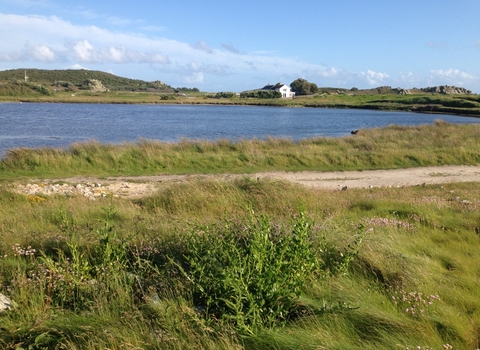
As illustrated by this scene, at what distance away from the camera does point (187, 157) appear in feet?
79.8

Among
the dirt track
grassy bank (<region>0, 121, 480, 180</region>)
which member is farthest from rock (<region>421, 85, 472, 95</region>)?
the dirt track

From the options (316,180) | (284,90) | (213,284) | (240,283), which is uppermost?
(284,90)

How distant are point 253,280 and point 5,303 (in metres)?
2.50

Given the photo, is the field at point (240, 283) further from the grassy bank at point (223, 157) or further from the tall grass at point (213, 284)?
the grassy bank at point (223, 157)

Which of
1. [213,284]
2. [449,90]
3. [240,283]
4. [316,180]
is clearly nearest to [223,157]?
[316,180]

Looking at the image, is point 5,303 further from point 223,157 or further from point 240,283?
point 223,157

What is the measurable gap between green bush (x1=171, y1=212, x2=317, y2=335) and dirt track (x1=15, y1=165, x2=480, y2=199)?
1096 cm

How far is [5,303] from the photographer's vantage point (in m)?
4.62

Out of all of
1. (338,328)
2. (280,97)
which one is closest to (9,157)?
(338,328)

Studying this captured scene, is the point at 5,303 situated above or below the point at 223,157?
above

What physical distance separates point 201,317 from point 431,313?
2.34 meters

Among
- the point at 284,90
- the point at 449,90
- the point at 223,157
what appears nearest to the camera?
the point at 223,157

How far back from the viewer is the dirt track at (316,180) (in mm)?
16875

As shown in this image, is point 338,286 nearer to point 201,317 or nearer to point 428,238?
point 201,317
